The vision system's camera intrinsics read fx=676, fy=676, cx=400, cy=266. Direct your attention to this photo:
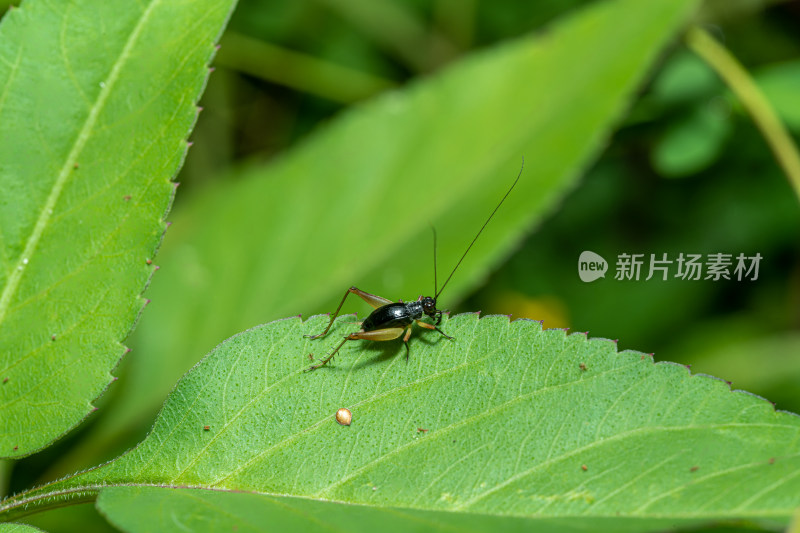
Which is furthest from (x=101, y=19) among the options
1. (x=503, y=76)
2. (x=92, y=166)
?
(x=503, y=76)

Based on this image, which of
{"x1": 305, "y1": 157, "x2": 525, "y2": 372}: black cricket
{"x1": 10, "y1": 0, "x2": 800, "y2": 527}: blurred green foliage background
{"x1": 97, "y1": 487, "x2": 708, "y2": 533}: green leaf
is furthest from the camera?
{"x1": 10, "y1": 0, "x2": 800, "y2": 527}: blurred green foliage background

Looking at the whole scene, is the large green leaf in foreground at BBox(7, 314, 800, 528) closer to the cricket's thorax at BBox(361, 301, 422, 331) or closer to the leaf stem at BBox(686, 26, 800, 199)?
the cricket's thorax at BBox(361, 301, 422, 331)

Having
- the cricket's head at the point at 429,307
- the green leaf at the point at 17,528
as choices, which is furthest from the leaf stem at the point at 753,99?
the green leaf at the point at 17,528

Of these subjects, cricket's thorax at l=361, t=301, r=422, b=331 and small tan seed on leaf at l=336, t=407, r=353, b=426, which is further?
cricket's thorax at l=361, t=301, r=422, b=331

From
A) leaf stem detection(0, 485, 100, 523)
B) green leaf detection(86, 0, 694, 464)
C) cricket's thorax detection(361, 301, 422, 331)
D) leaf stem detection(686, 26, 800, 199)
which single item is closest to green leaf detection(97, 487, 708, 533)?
leaf stem detection(0, 485, 100, 523)

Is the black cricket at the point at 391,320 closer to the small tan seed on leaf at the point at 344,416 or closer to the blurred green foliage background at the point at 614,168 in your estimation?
the small tan seed on leaf at the point at 344,416

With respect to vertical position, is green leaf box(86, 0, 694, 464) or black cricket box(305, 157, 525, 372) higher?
green leaf box(86, 0, 694, 464)

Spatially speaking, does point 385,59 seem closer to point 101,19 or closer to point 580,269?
point 580,269
